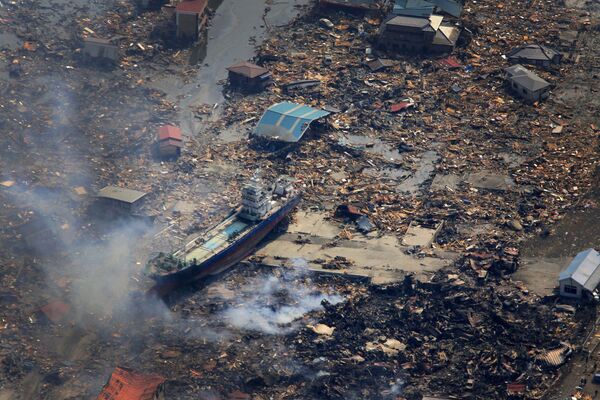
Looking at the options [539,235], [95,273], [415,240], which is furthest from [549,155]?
[95,273]

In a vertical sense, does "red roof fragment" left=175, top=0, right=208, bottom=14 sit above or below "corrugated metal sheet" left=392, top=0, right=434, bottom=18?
below

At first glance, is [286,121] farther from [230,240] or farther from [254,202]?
[230,240]

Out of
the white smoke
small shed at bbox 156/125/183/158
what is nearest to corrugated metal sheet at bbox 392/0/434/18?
small shed at bbox 156/125/183/158

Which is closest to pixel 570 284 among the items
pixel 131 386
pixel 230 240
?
pixel 230 240

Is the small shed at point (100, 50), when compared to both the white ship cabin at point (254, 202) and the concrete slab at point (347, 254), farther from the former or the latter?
the concrete slab at point (347, 254)

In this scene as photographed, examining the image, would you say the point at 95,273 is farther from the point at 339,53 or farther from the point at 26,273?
the point at 339,53

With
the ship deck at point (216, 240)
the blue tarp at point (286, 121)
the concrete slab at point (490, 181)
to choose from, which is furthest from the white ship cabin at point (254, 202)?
the concrete slab at point (490, 181)

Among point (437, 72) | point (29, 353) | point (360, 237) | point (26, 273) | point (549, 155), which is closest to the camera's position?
point (29, 353)

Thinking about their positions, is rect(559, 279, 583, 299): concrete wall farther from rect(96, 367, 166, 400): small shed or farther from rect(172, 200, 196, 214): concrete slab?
rect(172, 200, 196, 214): concrete slab
